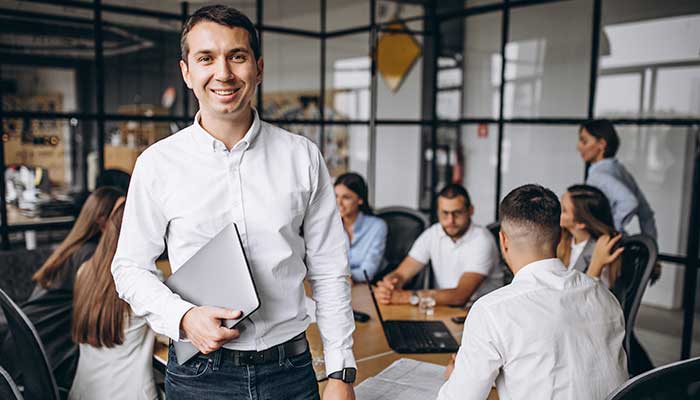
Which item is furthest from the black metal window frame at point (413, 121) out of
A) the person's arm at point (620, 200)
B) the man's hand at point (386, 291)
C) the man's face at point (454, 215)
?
the man's hand at point (386, 291)

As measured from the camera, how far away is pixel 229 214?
1.32 metres

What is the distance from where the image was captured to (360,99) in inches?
213

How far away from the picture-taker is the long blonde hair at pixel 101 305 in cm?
227

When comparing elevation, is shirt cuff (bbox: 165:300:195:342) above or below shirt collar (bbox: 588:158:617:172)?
below

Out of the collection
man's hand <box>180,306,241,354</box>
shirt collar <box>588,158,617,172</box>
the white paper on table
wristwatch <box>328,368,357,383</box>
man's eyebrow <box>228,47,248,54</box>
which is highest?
man's eyebrow <box>228,47,248,54</box>

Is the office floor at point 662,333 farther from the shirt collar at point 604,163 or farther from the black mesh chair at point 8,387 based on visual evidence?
the black mesh chair at point 8,387

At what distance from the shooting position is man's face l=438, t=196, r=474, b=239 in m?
3.34

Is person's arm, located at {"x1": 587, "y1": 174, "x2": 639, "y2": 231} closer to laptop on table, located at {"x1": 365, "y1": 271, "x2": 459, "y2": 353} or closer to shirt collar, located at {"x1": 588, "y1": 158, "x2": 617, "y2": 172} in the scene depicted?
shirt collar, located at {"x1": 588, "y1": 158, "x2": 617, "y2": 172}

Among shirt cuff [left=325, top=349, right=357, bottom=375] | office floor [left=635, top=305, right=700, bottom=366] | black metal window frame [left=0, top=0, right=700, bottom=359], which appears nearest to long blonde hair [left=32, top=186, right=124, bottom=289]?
black metal window frame [left=0, top=0, right=700, bottom=359]

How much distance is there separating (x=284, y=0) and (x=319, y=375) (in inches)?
142

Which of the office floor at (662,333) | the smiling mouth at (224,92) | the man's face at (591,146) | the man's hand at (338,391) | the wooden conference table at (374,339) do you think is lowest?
the office floor at (662,333)

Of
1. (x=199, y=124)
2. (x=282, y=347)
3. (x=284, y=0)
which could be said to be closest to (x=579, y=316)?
(x=282, y=347)

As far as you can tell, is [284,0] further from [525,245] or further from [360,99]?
[525,245]

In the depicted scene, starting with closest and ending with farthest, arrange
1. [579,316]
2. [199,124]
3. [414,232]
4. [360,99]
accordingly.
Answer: [199,124]
[579,316]
[414,232]
[360,99]
